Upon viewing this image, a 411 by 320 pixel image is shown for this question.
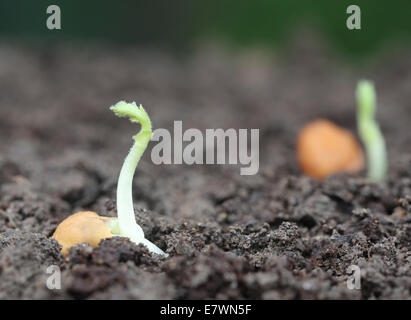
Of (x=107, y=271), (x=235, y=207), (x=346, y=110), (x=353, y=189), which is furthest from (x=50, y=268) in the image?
(x=346, y=110)

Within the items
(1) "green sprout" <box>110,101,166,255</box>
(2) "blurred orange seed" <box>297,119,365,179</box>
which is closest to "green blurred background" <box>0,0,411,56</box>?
(2) "blurred orange seed" <box>297,119,365,179</box>

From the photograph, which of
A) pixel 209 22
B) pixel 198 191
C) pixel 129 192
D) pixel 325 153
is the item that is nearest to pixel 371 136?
pixel 325 153

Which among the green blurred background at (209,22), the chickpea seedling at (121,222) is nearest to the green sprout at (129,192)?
the chickpea seedling at (121,222)

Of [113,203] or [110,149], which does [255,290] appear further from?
[110,149]

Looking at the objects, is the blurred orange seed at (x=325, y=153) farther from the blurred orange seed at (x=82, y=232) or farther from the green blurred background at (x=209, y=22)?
the green blurred background at (x=209, y=22)

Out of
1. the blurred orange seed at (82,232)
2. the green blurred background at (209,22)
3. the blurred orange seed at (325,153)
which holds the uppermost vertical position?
the green blurred background at (209,22)

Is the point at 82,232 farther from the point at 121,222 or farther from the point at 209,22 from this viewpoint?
the point at 209,22
